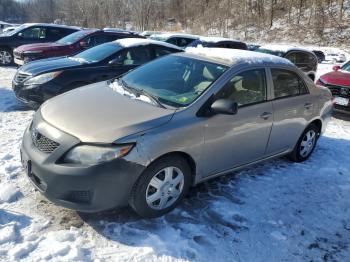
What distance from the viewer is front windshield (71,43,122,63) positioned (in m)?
7.50

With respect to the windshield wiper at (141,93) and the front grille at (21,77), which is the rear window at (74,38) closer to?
the front grille at (21,77)

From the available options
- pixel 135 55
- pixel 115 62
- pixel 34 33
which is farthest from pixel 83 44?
pixel 115 62

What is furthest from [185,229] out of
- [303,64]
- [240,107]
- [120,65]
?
[303,64]

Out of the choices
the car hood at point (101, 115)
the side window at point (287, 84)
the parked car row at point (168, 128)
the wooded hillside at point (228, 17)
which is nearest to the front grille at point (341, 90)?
the parked car row at point (168, 128)

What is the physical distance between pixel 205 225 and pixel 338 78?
22.0 ft

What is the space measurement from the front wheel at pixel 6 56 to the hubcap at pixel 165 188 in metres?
11.6

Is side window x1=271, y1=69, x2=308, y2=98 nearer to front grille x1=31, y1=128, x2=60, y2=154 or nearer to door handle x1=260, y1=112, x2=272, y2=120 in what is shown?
door handle x1=260, y1=112, x2=272, y2=120

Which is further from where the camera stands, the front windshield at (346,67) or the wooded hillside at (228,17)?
the wooded hillside at (228,17)

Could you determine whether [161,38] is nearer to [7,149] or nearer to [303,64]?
[303,64]

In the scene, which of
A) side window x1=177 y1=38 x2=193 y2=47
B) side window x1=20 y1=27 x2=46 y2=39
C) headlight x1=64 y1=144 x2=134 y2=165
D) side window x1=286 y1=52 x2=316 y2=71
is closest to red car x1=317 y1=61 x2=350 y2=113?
side window x1=286 y1=52 x2=316 y2=71

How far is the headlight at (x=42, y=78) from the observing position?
674 cm

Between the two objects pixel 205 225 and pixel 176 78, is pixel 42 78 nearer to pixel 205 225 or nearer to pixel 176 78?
pixel 176 78

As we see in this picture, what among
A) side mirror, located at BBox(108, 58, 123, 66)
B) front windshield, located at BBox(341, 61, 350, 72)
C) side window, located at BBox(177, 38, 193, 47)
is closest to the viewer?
side mirror, located at BBox(108, 58, 123, 66)

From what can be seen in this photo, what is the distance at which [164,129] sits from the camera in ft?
11.7
